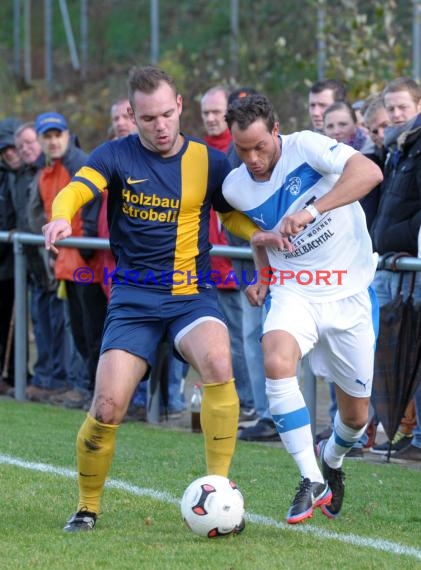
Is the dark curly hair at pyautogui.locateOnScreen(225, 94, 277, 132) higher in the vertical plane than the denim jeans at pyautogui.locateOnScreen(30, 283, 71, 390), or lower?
higher

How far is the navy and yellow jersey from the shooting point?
20.1 ft

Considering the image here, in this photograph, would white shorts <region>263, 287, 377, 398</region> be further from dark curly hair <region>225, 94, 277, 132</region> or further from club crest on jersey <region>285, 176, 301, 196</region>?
dark curly hair <region>225, 94, 277, 132</region>

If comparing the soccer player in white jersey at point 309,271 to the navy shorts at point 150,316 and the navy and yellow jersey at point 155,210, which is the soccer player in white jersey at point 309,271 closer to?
the navy and yellow jersey at point 155,210

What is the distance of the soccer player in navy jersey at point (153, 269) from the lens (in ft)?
19.4

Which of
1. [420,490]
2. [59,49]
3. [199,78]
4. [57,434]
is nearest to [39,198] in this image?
[57,434]

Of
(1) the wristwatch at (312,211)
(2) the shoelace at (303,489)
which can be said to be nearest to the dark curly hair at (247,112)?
(1) the wristwatch at (312,211)

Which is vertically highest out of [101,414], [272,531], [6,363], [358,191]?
[358,191]

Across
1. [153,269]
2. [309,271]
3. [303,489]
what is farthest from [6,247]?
[303,489]

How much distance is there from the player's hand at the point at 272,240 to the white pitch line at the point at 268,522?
134cm

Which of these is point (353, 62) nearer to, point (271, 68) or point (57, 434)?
point (271, 68)

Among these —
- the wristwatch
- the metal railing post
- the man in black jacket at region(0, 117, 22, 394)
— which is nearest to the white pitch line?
the wristwatch

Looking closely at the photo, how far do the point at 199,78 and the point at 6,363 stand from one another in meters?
9.24

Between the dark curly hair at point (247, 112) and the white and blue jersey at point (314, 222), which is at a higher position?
the dark curly hair at point (247, 112)

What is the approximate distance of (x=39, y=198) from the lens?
11000mm
